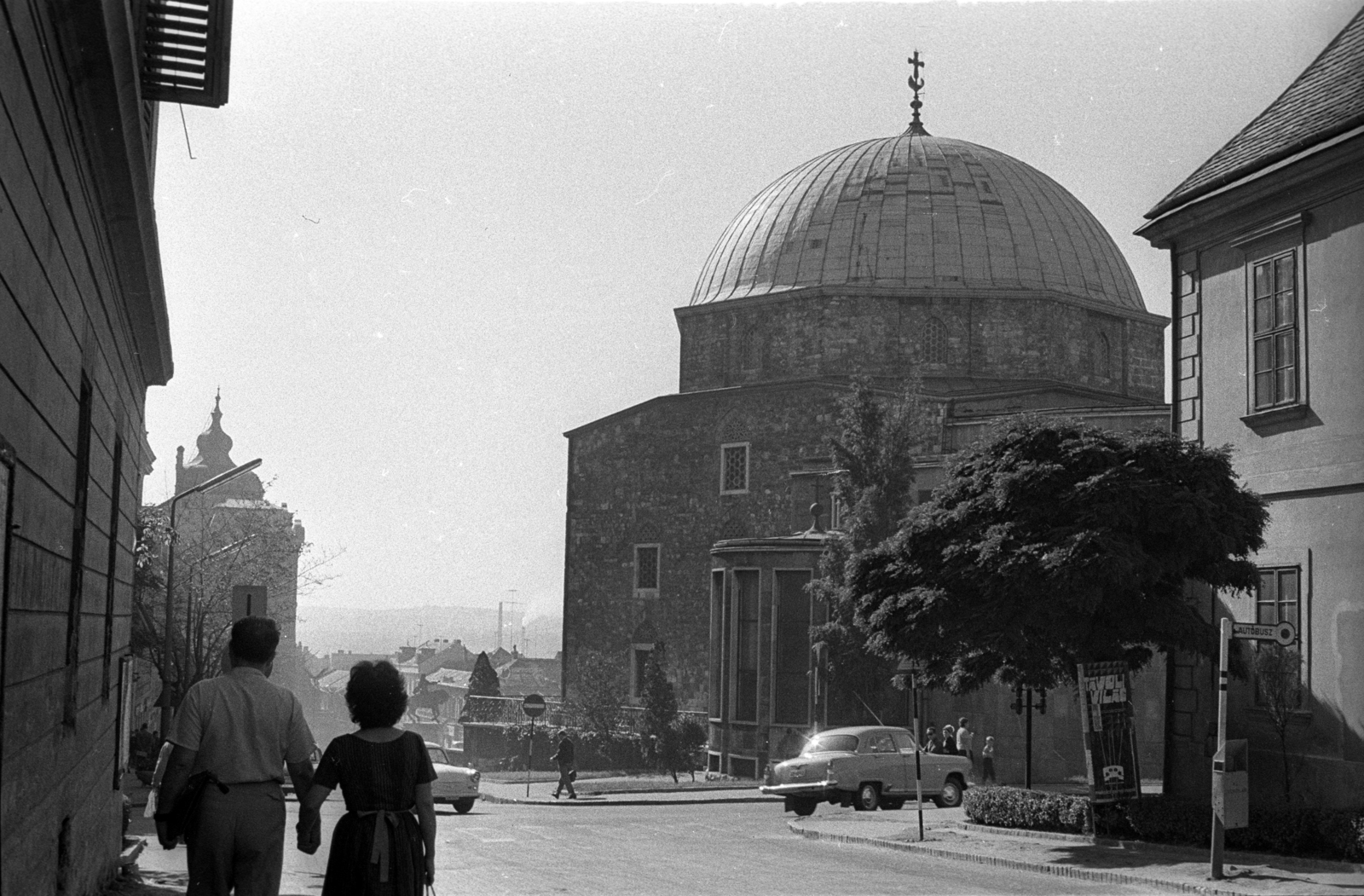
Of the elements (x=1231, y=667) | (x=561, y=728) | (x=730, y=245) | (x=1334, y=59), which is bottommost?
(x=561, y=728)

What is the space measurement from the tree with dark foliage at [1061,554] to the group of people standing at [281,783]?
11261 millimetres

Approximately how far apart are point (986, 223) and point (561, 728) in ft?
64.1

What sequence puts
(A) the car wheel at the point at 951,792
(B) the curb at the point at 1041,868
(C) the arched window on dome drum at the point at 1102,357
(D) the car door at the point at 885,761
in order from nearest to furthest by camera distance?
(B) the curb at the point at 1041,868, (D) the car door at the point at 885,761, (A) the car wheel at the point at 951,792, (C) the arched window on dome drum at the point at 1102,357

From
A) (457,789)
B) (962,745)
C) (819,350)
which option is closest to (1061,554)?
(457,789)

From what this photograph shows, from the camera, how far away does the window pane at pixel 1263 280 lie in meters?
18.0

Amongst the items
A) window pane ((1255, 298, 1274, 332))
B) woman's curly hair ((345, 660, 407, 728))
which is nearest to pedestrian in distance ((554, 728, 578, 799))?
window pane ((1255, 298, 1274, 332))

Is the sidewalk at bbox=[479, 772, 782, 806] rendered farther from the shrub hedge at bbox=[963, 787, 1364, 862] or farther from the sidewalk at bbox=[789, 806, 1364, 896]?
the shrub hedge at bbox=[963, 787, 1364, 862]

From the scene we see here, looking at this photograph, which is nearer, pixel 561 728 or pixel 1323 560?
pixel 1323 560

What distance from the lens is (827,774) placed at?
25484 millimetres

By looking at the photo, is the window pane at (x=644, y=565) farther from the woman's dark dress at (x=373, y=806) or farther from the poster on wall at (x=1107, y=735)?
the woman's dark dress at (x=373, y=806)

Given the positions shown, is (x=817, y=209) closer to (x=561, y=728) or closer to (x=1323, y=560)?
(x=561, y=728)

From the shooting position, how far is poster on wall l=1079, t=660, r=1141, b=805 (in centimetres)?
1780

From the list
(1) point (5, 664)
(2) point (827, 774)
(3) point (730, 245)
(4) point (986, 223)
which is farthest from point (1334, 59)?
(3) point (730, 245)

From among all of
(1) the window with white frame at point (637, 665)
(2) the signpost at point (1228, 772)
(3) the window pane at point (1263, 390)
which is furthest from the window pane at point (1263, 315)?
(1) the window with white frame at point (637, 665)
